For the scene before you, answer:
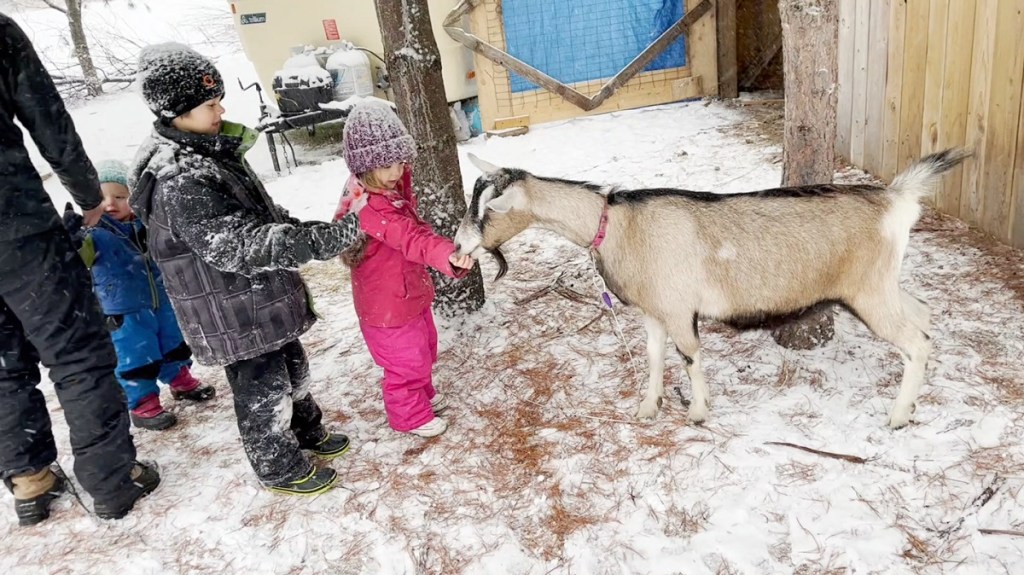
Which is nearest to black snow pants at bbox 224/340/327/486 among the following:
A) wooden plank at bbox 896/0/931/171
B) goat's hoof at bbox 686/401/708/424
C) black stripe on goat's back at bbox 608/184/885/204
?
black stripe on goat's back at bbox 608/184/885/204

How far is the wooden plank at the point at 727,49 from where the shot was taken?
29.8 ft

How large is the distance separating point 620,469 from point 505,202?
1.31 metres

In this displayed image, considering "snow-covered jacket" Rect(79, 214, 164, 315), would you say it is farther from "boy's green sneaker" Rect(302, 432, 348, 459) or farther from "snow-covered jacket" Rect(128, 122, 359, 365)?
"boy's green sneaker" Rect(302, 432, 348, 459)

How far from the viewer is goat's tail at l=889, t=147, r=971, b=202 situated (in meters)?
2.85

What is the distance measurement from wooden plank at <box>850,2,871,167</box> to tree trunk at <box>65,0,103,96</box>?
1465cm

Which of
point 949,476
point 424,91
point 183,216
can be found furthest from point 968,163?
point 183,216

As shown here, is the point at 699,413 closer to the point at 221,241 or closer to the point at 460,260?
the point at 460,260

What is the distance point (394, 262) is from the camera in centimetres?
312

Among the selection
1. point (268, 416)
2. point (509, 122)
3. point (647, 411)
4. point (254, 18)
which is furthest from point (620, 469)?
point (254, 18)

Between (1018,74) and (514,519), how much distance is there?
4.06 m

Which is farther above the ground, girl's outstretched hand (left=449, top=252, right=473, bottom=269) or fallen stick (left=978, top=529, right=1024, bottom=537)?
girl's outstretched hand (left=449, top=252, right=473, bottom=269)

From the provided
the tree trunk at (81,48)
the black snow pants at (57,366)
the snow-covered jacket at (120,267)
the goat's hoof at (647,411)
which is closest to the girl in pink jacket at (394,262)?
the goat's hoof at (647,411)

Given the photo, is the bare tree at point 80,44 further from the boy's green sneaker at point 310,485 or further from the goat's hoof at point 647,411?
the goat's hoof at point 647,411

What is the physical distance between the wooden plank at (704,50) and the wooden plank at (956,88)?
461 centimetres
